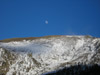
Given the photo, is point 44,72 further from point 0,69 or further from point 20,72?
point 0,69

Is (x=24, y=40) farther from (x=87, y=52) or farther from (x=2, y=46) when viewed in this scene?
(x=87, y=52)

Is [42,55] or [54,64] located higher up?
[42,55]

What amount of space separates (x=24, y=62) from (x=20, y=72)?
Answer: 8.71 meters

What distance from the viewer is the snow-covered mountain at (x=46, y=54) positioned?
378 ft

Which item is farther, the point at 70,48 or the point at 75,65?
the point at 70,48

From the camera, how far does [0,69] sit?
122m

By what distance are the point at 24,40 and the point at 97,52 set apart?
195 feet

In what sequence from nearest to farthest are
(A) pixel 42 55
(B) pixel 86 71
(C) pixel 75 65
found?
(B) pixel 86 71
(C) pixel 75 65
(A) pixel 42 55

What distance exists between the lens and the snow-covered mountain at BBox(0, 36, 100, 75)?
378ft

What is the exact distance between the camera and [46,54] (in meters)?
128

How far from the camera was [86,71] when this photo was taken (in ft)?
326

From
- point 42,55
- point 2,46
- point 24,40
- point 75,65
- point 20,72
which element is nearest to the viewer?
point 75,65

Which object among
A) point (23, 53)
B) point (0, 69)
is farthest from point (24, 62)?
point (0, 69)

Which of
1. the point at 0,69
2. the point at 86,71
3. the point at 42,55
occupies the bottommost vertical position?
the point at 86,71
